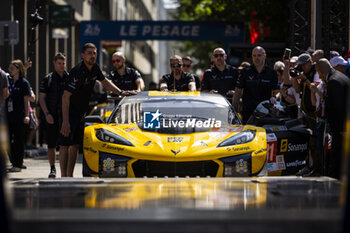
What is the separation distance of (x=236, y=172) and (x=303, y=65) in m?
3.12

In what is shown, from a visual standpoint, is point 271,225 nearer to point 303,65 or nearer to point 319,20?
point 303,65

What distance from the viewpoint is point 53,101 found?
1210cm

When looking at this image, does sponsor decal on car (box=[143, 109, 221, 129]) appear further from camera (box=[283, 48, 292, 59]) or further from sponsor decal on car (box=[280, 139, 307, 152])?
camera (box=[283, 48, 292, 59])

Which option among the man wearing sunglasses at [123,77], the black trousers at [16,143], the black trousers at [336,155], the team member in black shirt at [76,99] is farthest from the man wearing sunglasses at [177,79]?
the black trousers at [336,155]

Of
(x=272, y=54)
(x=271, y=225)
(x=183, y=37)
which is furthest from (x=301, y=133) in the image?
(x=183, y=37)

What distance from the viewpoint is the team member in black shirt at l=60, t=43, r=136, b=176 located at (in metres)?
10.8

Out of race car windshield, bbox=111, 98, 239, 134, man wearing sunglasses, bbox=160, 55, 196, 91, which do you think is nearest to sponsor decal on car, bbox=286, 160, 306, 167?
race car windshield, bbox=111, 98, 239, 134

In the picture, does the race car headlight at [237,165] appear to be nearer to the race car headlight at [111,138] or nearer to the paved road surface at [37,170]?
the race car headlight at [111,138]

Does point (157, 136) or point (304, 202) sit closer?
point (304, 202)

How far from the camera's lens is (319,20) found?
66.8 ft

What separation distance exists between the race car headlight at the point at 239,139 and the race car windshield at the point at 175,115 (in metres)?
0.46

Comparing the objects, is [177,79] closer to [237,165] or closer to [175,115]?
[175,115]

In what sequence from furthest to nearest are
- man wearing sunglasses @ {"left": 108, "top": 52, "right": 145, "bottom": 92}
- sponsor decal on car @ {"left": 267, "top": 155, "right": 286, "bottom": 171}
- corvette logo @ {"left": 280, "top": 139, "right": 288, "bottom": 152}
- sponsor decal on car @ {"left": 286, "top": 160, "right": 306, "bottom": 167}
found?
1. man wearing sunglasses @ {"left": 108, "top": 52, "right": 145, "bottom": 92}
2. sponsor decal on car @ {"left": 286, "top": 160, "right": 306, "bottom": 167}
3. corvette logo @ {"left": 280, "top": 139, "right": 288, "bottom": 152}
4. sponsor decal on car @ {"left": 267, "top": 155, "right": 286, "bottom": 171}

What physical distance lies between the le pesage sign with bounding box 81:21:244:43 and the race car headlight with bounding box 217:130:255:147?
23.4 m
